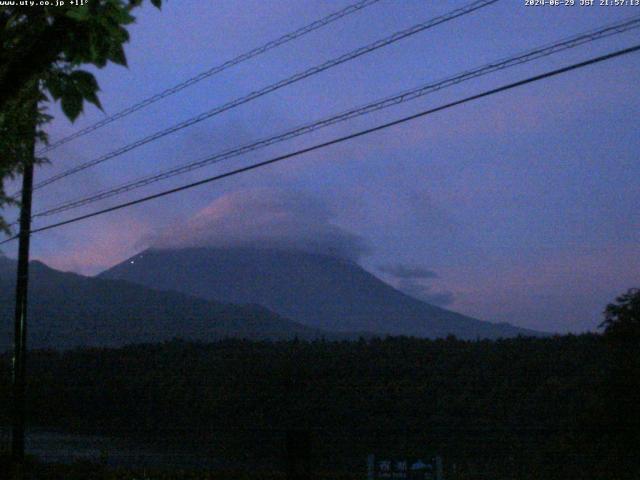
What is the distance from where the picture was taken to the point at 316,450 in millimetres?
33250

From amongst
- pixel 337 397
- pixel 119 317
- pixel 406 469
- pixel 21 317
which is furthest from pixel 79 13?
pixel 119 317

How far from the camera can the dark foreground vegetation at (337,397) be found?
31.2m

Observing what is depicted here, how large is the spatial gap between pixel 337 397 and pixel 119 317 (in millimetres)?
106665

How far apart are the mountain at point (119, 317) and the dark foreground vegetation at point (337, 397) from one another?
66.3m

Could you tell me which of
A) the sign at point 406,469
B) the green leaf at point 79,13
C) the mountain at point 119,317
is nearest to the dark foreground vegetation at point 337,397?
the sign at point 406,469

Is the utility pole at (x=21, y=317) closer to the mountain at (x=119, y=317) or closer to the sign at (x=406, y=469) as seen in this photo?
the sign at (x=406, y=469)

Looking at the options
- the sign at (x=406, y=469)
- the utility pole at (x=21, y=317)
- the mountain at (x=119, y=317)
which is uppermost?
the mountain at (x=119, y=317)

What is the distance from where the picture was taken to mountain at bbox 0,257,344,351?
5007 inches

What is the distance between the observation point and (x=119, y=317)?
5595 inches

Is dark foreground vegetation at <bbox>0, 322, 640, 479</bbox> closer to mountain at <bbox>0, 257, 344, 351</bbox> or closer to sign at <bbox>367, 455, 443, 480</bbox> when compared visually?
sign at <bbox>367, 455, 443, 480</bbox>

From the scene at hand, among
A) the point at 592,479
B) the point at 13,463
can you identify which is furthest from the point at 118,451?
the point at 592,479

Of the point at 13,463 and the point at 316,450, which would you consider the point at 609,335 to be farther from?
the point at 316,450

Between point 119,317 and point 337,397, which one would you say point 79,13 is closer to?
point 337,397

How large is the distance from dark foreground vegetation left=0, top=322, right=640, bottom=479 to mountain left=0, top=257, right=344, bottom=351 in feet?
218
